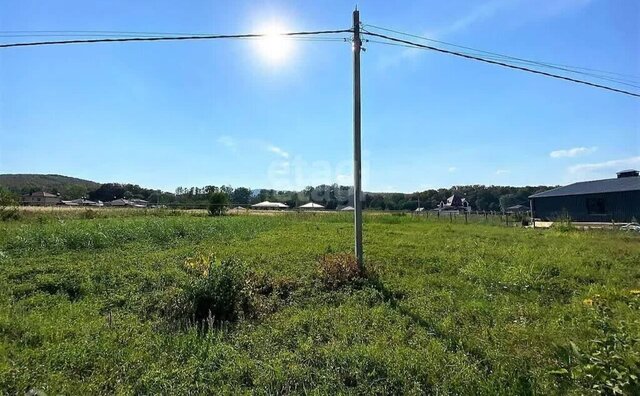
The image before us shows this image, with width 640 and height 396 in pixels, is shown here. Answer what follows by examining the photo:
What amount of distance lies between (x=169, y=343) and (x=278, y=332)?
127 cm

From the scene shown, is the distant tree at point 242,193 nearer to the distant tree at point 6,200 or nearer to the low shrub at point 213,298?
the distant tree at point 6,200

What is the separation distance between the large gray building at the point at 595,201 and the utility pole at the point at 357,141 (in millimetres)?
28672

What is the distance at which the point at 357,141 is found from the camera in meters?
7.73

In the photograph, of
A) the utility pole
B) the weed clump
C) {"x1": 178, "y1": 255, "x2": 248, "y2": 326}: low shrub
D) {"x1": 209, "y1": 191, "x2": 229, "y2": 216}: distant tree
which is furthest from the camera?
{"x1": 209, "y1": 191, "x2": 229, "y2": 216}: distant tree

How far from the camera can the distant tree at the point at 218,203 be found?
40281 mm

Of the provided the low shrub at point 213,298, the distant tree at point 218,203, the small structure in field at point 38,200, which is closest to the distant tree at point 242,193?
the small structure in field at point 38,200

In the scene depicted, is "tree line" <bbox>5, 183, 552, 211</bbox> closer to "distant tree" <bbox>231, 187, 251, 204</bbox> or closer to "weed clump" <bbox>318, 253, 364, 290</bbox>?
"distant tree" <bbox>231, 187, 251, 204</bbox>

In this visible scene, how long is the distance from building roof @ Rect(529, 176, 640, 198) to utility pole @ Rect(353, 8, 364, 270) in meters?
31.3

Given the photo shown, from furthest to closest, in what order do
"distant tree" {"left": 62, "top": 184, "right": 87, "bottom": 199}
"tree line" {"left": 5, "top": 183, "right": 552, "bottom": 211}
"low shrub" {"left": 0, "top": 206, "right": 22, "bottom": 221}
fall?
"distant tree" {"left": 62, "top": 184, "right": 87, "bottom": 199} → "tree line" {"left": 5, "top": 183, "right": 552, "bottom": 211} → "low shrub" {"left": 0, "top": 206, "right": 22, "bottom": 221}

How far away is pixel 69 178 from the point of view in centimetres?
12438

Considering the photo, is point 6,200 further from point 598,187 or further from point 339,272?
point 598,187

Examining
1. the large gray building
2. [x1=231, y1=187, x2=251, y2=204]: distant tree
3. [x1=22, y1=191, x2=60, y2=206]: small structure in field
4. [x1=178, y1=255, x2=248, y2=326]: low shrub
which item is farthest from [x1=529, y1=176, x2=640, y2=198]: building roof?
[x1=231, y1=187, x2=251, y2=204]: distant tree

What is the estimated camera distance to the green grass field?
3488 millimetres

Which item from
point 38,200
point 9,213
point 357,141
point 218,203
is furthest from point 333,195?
point 357,141
